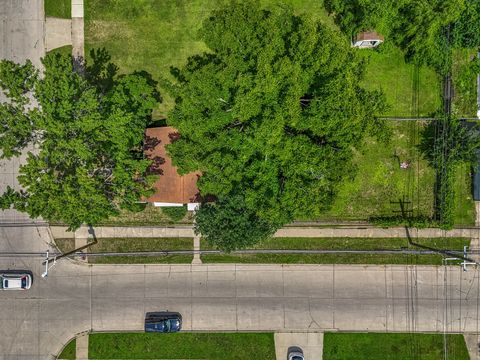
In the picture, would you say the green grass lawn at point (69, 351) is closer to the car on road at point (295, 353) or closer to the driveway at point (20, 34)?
the driveway at point (20, 34)

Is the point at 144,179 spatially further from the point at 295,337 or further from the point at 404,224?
the point at 404,224

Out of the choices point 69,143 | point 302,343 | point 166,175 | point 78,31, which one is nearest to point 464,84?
point 302,343

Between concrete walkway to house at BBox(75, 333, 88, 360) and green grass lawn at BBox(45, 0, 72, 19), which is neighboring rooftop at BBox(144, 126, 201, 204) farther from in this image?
concrete walkway to house at BBox(75, 333, 88, 360)

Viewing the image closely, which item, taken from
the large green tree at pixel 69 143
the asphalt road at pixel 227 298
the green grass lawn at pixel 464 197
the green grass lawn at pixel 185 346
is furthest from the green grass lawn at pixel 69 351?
the green grass lawn at pixel 464 197

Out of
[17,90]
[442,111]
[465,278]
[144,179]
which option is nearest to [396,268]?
[465,278]

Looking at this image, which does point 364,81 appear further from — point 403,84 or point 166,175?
point 166,175
